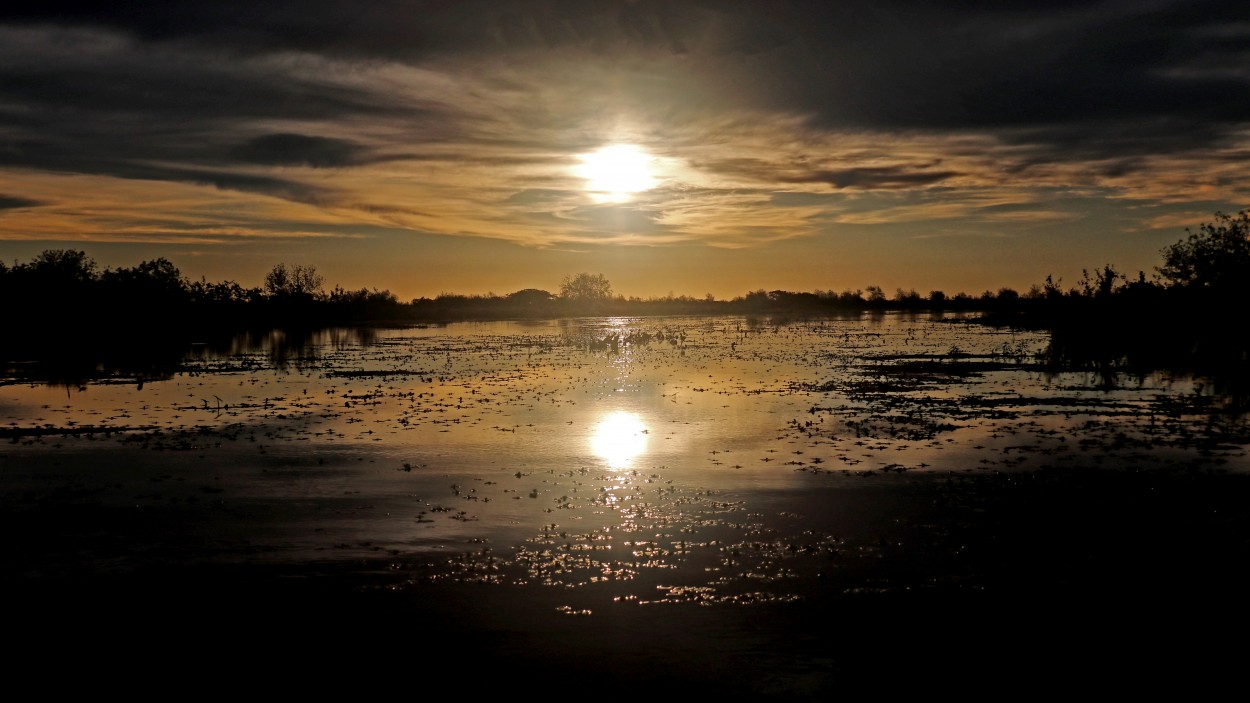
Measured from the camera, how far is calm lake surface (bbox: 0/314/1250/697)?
1210 cm

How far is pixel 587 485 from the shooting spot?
18.7 metres

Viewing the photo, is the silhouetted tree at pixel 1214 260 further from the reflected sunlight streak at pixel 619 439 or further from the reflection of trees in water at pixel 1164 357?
the reflected sunlight streak at pixel 619 439

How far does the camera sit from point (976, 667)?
31.3 ft

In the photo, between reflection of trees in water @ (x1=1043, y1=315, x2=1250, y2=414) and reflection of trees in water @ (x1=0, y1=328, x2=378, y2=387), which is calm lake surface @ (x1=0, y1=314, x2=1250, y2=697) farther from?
reflection of trees in water @ (x1=0, y1=328, x2=378, y2=387)

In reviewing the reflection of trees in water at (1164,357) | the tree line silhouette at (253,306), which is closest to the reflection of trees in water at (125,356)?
the tree line silhouette at (253,306)

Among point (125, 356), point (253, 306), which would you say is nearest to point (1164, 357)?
point (125, 356)

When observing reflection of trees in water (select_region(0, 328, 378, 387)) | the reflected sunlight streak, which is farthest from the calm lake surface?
reflection of trees in water (select_region(0, 328, 378, 387))

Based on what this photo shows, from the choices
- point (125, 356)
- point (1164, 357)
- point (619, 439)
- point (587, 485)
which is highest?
point (125, 356)

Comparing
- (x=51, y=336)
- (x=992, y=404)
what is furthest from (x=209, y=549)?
(x=51, y=336)

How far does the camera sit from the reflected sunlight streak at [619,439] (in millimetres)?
21812

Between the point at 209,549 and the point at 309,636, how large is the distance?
4.64 metres

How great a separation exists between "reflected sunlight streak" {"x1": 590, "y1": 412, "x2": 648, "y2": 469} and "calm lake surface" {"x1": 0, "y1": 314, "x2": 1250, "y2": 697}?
131mm

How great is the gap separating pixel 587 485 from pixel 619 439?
5846 mm

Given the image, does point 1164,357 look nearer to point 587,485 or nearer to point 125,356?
point 587,485
